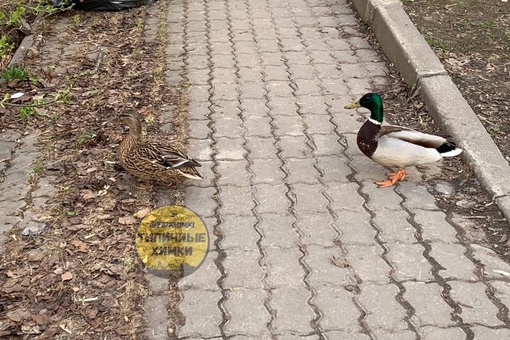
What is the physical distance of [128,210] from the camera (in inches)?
156

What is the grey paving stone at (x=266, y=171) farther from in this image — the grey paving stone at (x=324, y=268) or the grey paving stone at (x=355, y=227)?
the grey paving stone at (x=324, y=268)

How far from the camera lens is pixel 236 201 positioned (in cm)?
408

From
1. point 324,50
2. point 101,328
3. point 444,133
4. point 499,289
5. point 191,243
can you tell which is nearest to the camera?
point 101,328

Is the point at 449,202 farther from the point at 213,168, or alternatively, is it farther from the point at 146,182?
the point at 146,182

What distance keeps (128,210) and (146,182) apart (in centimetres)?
34

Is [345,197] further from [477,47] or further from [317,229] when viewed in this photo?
[477,47]

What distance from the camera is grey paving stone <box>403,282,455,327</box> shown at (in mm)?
3143

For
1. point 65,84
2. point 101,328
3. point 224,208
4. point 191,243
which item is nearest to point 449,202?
point 224,208

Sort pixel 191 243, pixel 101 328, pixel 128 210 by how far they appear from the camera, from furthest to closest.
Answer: pixel 128 210 < pixel 191 243 < pixel 101 328

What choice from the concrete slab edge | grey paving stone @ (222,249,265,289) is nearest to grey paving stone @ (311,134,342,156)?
grey paving stone @ (222,249,265,289)

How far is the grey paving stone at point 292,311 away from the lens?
10.1ft

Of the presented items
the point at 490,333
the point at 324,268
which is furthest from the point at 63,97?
the point at 490,333

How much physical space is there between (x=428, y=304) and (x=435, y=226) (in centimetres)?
74

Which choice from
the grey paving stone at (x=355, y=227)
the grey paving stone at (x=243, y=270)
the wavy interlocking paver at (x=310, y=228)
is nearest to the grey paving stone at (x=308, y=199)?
the wavy interlocking paver at (x=310, y=228)
